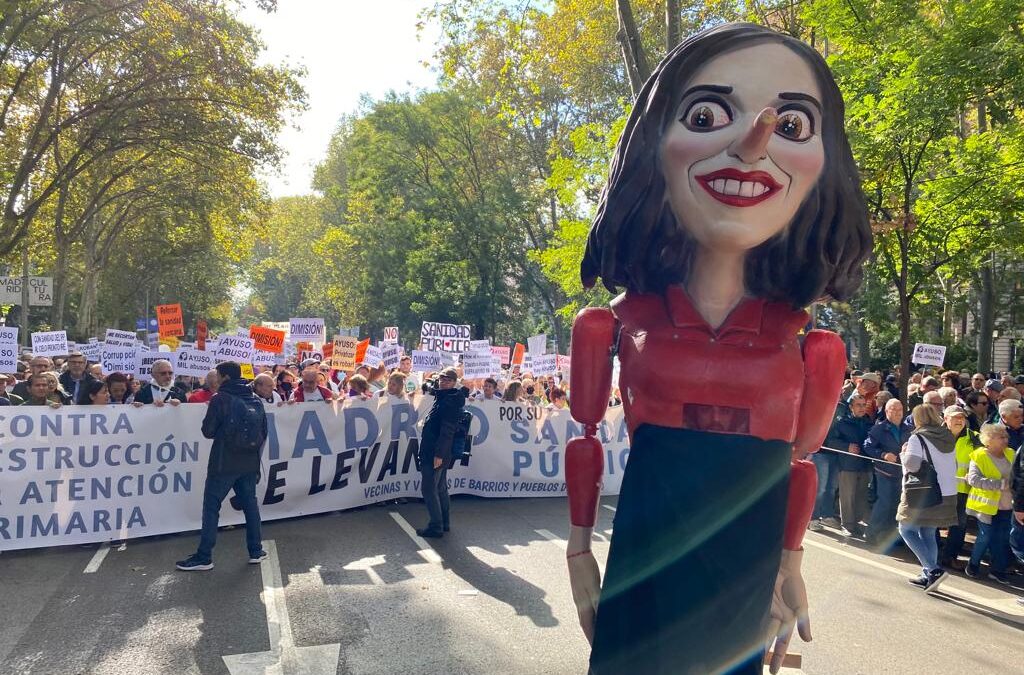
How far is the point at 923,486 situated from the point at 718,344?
19.6ft

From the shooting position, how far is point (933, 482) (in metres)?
6.95

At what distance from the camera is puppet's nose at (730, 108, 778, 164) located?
72.7 inches

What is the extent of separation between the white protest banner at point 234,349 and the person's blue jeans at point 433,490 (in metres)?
4.00

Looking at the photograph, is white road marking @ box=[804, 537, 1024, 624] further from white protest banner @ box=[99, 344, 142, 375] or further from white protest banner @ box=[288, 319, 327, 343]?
white protest banner @ box=[99, 344, 142, 375]

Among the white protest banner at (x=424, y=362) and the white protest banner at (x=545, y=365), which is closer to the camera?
the white protest banner at (x=424, y=362)

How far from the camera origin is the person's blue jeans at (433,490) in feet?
25.4

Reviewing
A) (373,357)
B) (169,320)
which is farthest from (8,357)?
(373,357)

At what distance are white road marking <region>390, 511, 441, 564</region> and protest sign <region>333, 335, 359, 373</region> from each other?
4.41 m

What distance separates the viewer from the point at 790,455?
2.11m

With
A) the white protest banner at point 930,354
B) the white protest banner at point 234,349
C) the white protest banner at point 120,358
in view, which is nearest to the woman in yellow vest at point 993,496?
the white protest banner at point 930,354

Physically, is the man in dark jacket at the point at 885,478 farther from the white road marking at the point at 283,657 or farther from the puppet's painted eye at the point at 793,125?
the puppet's painted eye at the point at 793,125

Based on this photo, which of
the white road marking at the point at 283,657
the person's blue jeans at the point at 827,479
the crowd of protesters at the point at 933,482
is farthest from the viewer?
the person's blue jeans at the point at 827,479

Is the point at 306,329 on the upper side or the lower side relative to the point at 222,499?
upper

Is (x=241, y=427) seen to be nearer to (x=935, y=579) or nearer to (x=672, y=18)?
(x=935, y=579)
